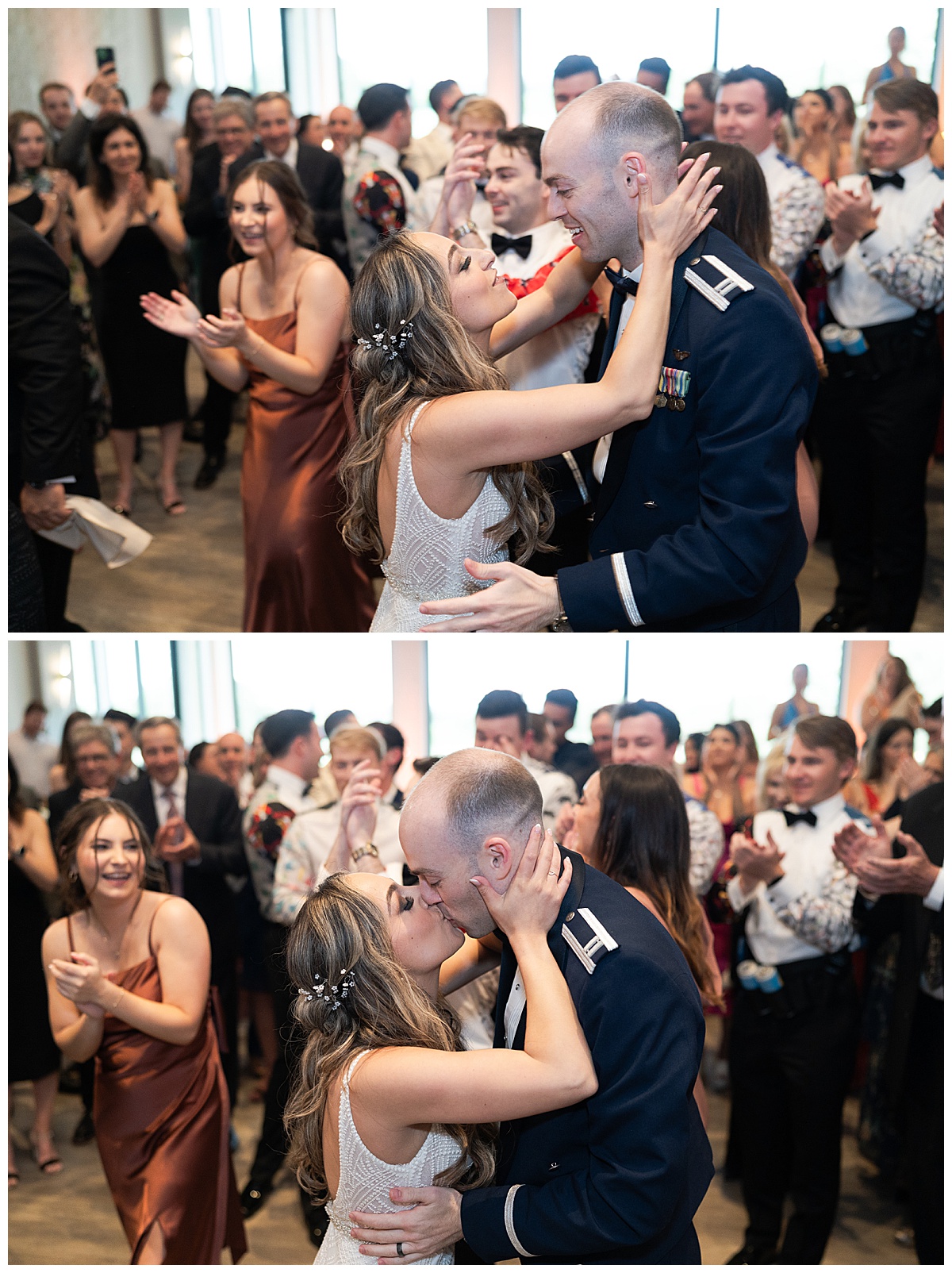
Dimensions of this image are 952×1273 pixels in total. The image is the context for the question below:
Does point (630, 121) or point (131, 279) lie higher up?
point (131, 279)

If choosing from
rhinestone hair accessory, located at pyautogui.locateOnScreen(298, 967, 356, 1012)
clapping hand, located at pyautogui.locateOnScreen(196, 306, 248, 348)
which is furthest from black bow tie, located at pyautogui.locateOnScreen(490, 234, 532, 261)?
rhinestone hair accessory, located at pyautogui.locateOnScreen(298, 967, 356, 1012)

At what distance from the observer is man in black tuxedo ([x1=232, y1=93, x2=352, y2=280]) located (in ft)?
16.0

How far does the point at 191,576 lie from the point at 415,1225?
132 inches

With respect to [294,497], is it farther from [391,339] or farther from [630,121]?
[630,121]

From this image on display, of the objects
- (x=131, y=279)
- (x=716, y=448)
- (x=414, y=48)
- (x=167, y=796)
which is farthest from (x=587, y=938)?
(x=414, y=48)

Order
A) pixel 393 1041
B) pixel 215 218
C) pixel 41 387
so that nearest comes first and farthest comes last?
pixel 393 1041
pixel 41 387
pixel 215 218

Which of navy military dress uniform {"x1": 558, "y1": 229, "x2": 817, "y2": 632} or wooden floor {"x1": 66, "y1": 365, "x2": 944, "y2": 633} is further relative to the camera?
wooden floor {"x1": 66, "y1": 365, "x2": 944, "y2": 633}

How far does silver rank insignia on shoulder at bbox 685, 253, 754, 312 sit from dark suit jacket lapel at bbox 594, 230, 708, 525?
0.6 inches

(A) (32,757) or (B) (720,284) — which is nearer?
(B) (720,284)

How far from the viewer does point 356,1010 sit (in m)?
1.94

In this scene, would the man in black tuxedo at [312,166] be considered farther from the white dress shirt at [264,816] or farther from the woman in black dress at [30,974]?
the woman in black dress at [30,974]

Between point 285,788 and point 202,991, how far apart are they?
1058mm

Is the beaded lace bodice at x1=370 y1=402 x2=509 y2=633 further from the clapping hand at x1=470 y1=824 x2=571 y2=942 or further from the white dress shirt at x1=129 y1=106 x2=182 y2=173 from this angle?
the white dress shirt at x1=129 y1=106 x2=182 y2=173

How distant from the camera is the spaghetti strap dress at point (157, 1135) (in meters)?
2.79
